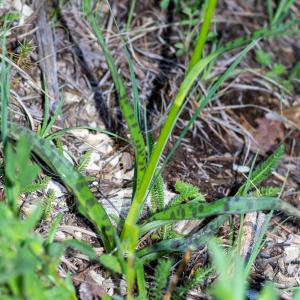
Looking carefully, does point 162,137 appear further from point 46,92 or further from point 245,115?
point 245,115

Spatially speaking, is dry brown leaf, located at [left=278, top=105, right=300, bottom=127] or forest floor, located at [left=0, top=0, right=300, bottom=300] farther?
dry brown leaf, located at [left=278, top=105, right=300, bottom=127]

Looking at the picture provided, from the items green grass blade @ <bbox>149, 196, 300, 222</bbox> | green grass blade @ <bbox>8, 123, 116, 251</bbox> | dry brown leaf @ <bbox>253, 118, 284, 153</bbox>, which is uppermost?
green grass blade @ <bbox>8, 123, 116, 251</bbox>

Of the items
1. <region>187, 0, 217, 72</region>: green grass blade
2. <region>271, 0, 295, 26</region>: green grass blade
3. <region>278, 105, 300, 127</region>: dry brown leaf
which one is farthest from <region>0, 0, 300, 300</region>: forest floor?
<region>187, 0, 217, 72</region>: green grass blade

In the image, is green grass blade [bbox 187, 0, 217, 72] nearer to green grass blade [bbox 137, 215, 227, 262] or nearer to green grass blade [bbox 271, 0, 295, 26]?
green grass blade [bbox 137, 215, 227, 262]

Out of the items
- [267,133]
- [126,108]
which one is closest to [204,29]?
[126,108]

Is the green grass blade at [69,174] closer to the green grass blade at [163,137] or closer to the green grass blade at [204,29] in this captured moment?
the green grass blade at [163,137]

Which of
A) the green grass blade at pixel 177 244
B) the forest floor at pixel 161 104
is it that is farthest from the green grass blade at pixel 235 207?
the forest floor at pixel 161 104

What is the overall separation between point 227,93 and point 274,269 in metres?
1.05

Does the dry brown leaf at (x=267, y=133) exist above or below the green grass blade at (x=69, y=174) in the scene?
below

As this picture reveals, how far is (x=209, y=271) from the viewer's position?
173cm

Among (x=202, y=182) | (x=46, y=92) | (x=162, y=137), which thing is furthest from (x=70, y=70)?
(x=162, y=137)

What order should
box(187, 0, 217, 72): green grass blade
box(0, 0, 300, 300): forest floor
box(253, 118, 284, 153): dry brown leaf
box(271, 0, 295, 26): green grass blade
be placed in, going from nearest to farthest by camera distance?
box(187, 0, 217, 72): green grass blade < box(0, 0, 300, 300): forest floor < box(253, 118, 284, 153): dry brown leaf < box(271, 0, 295, 26): green grass blade

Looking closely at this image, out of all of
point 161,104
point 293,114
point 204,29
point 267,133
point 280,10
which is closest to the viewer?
point 204,29

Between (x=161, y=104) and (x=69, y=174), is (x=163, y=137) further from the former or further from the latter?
(x=161, y=104)
